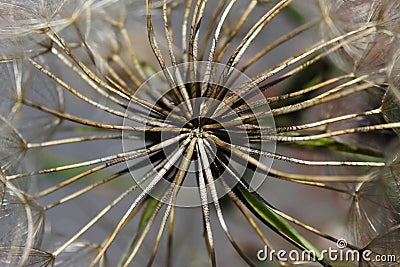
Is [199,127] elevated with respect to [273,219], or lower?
elevated

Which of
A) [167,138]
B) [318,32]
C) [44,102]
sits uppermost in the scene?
[318,32]

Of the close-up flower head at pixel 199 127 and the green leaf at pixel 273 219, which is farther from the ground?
the close-up flower head at pixel 199 127

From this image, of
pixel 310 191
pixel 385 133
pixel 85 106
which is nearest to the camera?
pixel 385 133

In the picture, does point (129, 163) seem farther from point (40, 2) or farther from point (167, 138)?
point (40, 2)

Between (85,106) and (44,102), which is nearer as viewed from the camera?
(44,102)

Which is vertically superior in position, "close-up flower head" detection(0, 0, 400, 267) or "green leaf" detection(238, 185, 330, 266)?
"close-up flower head" detection(0, 0, 400, 267)

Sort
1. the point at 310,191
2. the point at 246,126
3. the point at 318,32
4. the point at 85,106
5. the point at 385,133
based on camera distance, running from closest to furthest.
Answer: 1. the point at 246,126
2. the point at 385,133
3. the point at 318,32
4. the point at 85,106
5. the point at 310,191

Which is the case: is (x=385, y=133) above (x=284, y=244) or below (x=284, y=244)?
above

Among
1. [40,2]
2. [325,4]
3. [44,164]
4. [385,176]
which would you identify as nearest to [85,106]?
[44,164]
